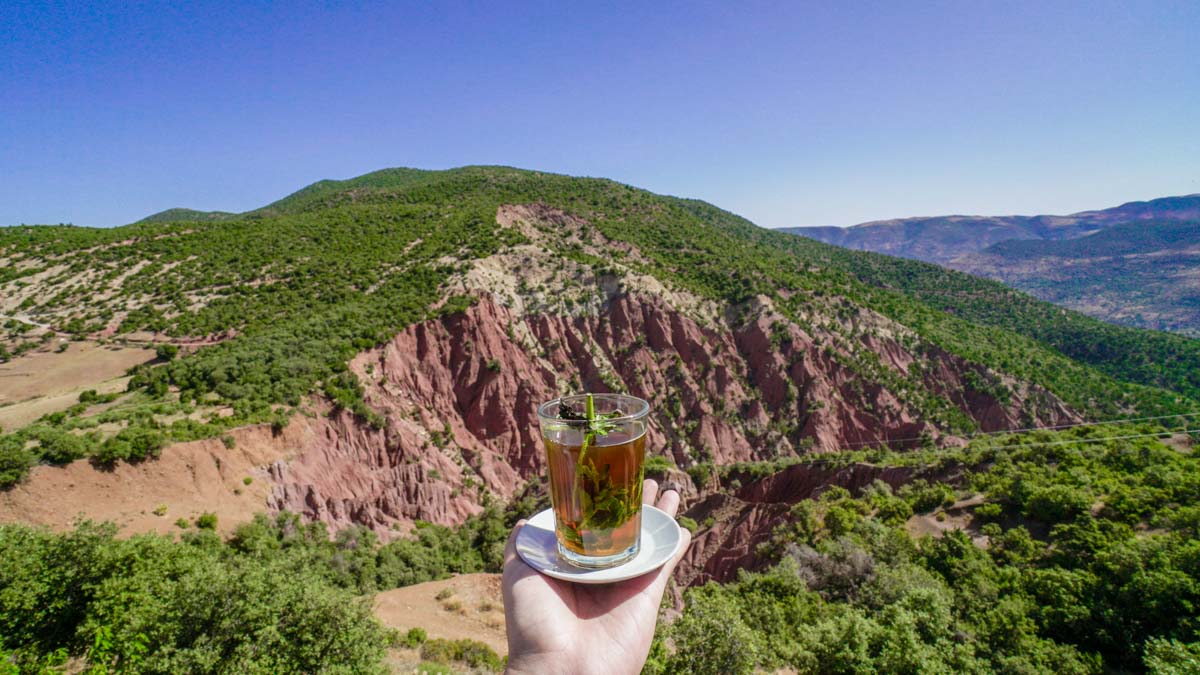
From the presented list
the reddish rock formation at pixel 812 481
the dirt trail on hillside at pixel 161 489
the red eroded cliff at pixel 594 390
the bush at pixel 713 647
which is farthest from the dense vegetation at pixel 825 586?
the red eroded cliff at pixel 594 390

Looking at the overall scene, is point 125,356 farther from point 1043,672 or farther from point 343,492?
point 1043,672

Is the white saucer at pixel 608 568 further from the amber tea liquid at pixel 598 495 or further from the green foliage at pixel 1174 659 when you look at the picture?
the green foliage at pixel 1174 659

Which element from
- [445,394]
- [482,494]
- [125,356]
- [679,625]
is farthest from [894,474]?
[125,356]

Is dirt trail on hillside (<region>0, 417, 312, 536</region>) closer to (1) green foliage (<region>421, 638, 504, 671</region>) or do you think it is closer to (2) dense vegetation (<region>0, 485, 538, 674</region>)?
(2) dense vegetation (<region>0, 485, 538, 674</region>)

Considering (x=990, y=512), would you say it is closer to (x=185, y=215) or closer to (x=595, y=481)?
(x=595, y=481)

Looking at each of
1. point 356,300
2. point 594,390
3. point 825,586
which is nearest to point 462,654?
point 825,586

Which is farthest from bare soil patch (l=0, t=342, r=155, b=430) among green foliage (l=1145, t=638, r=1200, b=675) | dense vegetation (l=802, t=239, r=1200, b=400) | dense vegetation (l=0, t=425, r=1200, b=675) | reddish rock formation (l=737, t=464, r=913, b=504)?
dense vegetation (l=802, t=239, r=1200, b=400)
